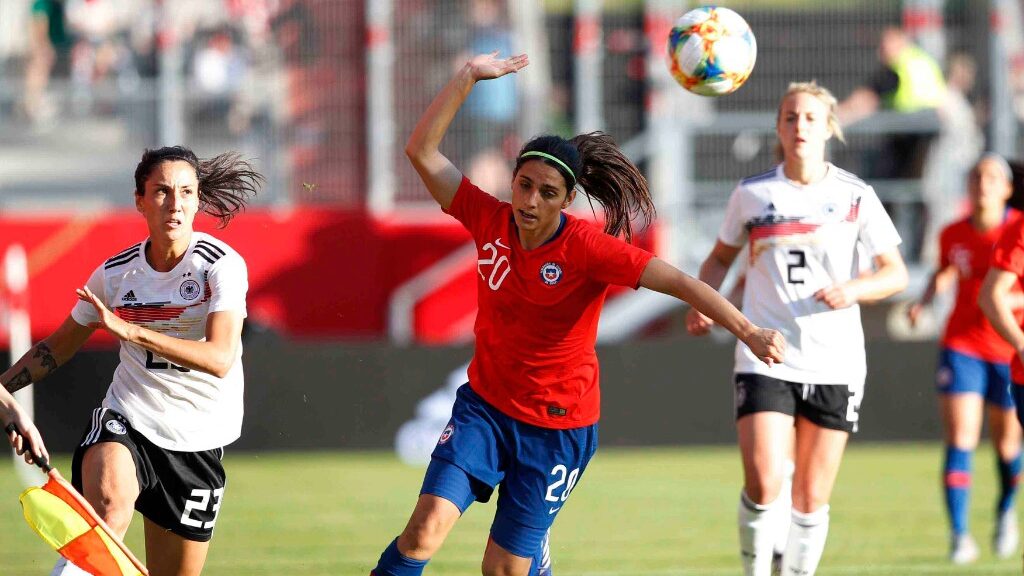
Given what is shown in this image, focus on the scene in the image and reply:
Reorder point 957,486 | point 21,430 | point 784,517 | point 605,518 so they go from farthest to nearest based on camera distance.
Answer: point 605,518 → point 957,486 → point 784,517 → point 21,430

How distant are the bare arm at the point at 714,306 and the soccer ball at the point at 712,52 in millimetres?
1675

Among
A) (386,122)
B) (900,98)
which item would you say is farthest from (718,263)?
(386,122)

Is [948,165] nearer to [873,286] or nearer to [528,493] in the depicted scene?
[873,286]

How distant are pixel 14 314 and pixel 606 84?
6949 millimetres

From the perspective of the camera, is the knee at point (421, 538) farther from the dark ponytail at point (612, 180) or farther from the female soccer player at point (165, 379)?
the dark ponytail at point (612, 180)

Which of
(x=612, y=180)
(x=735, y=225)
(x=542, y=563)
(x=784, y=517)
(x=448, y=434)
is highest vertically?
(x=612, y=180)

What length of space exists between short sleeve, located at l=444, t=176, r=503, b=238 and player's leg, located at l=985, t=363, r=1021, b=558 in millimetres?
4465

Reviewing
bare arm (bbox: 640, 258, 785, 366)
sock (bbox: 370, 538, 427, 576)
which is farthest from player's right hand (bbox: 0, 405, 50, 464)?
bare arm (bbox: 640, 258, 785, 366)

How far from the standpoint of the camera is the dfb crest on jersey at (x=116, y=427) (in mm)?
5945

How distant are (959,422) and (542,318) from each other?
428 cm

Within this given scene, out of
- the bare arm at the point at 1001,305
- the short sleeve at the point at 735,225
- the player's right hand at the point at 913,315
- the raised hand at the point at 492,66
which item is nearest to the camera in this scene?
→ the raised hand at the point at 492,66

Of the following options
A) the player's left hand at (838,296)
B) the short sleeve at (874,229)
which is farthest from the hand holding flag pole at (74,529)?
the short sleeve at (874,229)

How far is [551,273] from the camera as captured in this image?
6105mm

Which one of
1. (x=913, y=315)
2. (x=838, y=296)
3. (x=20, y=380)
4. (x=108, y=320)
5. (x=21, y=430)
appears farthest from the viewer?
(x=913, y=315)
